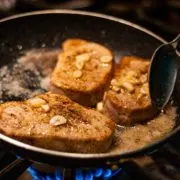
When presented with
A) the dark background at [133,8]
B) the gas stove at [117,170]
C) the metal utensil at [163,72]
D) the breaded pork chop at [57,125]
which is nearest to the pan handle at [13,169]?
the gas stove at [117,170]

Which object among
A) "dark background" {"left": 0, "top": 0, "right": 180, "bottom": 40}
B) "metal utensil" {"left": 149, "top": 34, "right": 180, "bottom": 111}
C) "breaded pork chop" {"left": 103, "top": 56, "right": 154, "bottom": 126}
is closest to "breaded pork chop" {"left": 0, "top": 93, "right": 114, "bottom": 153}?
"breaded pork chop" {"left": 103, "top": 56, "right": 154, "bottom": 126}

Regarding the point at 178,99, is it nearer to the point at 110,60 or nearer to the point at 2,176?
the point at 110,60

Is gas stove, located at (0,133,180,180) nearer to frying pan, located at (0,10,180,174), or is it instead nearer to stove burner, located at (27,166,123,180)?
stove burner, located at (27,166,123,180)

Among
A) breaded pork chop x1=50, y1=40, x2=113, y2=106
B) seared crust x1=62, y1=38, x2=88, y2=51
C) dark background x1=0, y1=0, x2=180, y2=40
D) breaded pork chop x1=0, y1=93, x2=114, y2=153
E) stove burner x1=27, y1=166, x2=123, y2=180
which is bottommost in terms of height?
stove burner x1=27, y1=166, x2=123, y2=180

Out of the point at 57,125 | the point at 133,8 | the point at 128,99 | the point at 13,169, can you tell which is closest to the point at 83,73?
the point at 128,99

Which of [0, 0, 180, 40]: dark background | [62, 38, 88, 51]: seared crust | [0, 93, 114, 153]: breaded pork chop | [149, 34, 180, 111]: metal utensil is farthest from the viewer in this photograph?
[0, 0, 180, 40]: dark background

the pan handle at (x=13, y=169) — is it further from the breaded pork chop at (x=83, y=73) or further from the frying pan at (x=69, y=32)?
the frying pan at (x=69, y=32)
